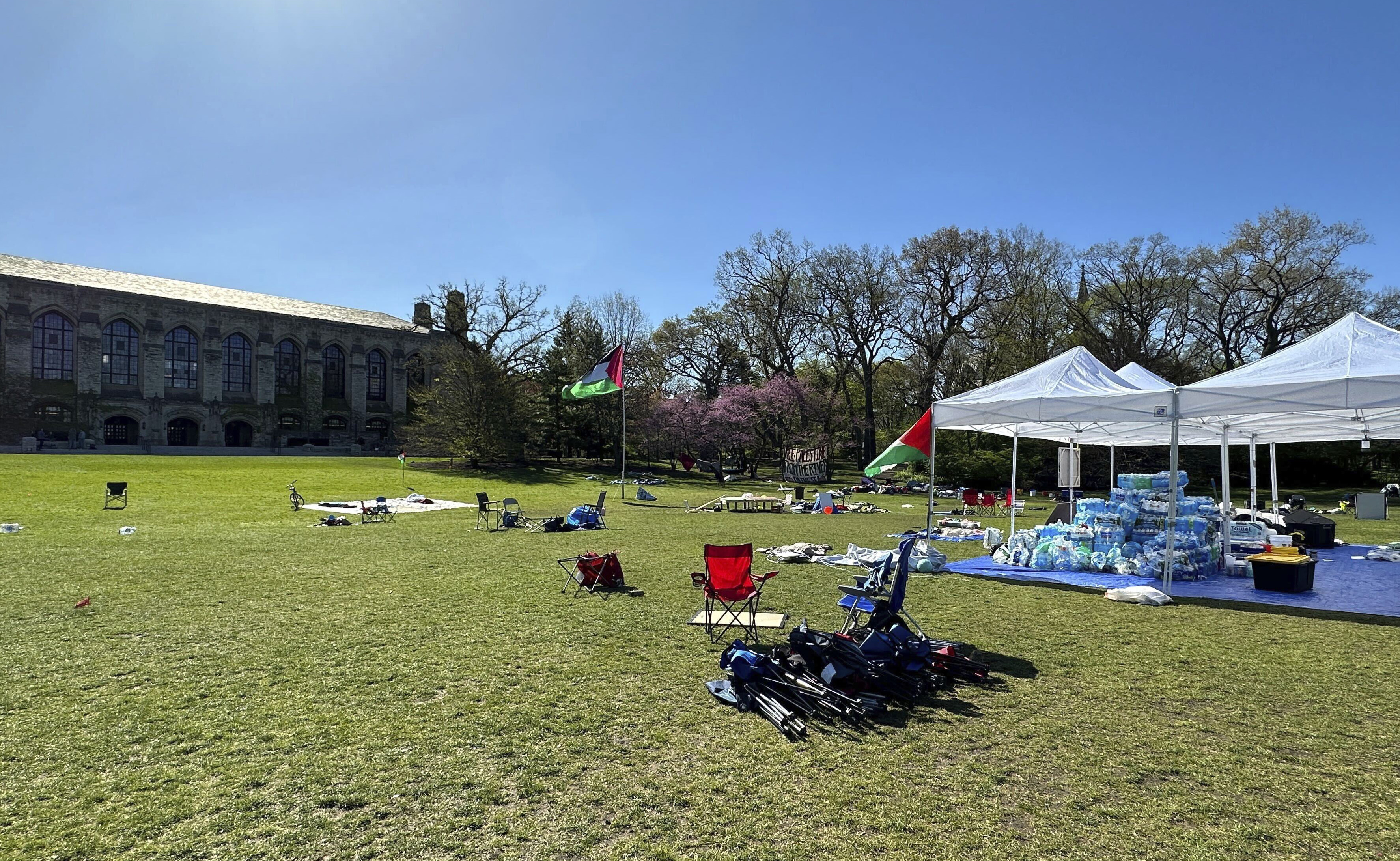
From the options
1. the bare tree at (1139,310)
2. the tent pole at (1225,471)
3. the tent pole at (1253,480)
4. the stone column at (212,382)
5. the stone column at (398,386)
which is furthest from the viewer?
the stone column at (398,386)

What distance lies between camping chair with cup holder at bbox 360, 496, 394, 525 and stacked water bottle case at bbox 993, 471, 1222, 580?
12927 millimetres

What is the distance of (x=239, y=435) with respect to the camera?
49.9 meters

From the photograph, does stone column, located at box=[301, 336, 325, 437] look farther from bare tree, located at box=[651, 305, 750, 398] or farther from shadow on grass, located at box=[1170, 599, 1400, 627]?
shadow on grass, located at box=[1170, 599, 1400, 627]

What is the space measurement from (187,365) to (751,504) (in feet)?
143

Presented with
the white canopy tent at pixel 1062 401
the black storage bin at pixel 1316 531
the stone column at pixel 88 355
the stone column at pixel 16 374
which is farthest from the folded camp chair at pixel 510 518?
the stone column at pixel 88 355

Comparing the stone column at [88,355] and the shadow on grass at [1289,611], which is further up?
the stone column at [88,355]

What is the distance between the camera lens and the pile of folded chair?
4836 millimetres

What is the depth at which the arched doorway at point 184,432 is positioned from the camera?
47.7 meters

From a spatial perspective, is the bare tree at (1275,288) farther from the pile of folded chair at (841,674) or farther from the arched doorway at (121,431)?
the arched doorway at (121,431)

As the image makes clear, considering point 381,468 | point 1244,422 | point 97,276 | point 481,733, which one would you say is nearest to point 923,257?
point 1244,422

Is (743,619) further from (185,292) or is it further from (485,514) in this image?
(185,292)

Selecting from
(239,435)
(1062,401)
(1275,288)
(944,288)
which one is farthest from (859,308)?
(239,435)

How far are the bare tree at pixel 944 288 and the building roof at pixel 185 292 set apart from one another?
38824 millimetres

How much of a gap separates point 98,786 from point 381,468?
32259mm
